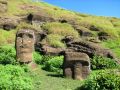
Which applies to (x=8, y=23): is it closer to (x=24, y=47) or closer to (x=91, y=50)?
(x=91, y=50)

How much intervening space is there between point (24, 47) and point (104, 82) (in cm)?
776

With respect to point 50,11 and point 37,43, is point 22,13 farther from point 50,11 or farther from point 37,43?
point 37,43

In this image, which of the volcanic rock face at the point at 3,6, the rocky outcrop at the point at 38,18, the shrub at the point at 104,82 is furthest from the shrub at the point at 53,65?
the volcanic rock face at the point at 3,6

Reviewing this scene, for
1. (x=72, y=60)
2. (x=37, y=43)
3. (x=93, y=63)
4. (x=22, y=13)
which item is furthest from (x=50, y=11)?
(x=72, y=60)

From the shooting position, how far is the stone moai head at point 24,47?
25.6 meters

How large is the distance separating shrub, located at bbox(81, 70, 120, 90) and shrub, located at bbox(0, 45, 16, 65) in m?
7.33

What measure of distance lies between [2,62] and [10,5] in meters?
20.0

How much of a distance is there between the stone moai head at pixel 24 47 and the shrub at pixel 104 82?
658 cm

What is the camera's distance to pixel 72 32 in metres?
39.1

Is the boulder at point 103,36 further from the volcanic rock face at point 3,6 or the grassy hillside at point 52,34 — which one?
the volcanic rock face at point 3,6

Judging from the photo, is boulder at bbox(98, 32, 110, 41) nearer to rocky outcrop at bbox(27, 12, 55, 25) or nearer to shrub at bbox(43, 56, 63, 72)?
rocky outcrop at bbox(27, 12, 55, 25)

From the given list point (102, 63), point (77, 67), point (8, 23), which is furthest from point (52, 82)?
point (8, 23)

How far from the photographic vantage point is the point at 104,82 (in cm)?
1939

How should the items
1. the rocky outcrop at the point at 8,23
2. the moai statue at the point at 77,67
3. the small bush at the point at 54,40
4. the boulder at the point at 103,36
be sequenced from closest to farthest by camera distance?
the moai statue at the point at 77,67 < the small bush at the point at 54,40 < the rocky outcrop at the point at 8,23 < the boulder at the point at 103,36
